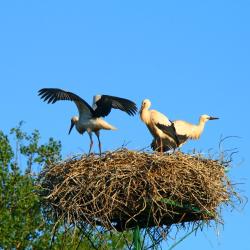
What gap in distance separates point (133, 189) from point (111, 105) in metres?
2.48

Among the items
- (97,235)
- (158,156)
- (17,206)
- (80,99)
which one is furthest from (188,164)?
(17,206)

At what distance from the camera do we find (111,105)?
1362 cm

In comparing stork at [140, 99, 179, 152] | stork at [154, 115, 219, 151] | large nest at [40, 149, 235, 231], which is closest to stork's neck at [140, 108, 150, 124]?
stork at [140, 99, 179, 152]

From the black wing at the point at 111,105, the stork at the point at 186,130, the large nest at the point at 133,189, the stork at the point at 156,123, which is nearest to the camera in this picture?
the large nest at the point at 133,189

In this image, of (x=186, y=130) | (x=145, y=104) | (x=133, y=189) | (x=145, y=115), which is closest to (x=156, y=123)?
(x=145, y=115)

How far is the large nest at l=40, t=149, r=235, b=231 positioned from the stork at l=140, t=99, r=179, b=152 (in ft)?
6.29

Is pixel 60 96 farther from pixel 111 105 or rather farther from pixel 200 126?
pixel 200 126

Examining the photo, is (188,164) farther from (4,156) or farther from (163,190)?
(4,156)

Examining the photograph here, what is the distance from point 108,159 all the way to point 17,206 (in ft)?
20.3

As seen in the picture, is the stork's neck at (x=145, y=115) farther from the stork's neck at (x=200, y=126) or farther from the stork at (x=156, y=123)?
the stork's neck at (x=200, y=126)

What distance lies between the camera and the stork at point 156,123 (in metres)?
14.0

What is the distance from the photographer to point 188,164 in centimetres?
1185

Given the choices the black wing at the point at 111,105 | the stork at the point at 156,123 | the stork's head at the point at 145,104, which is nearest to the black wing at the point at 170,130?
the stork at the point at 156,123

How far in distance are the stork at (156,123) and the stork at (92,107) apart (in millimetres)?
513
